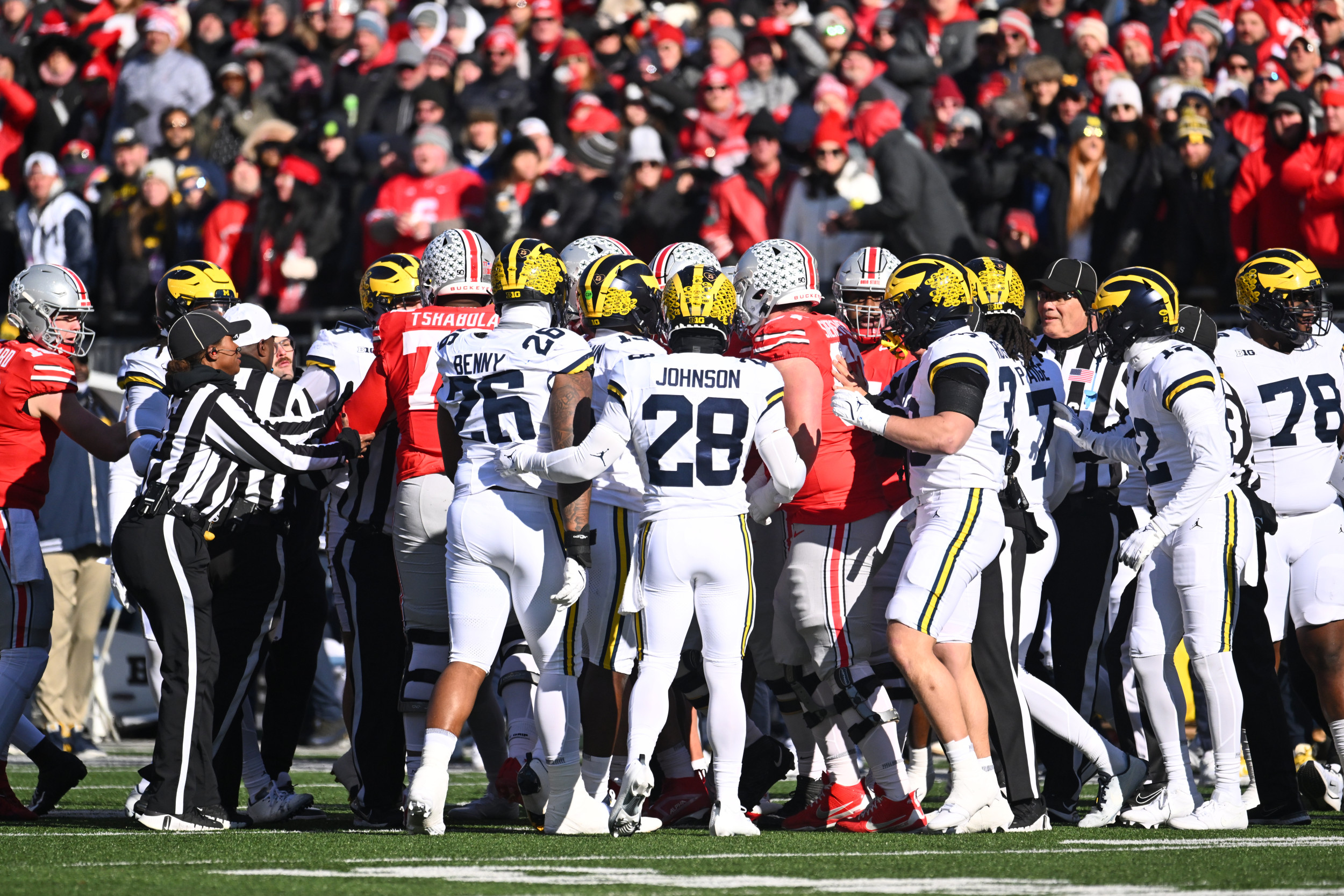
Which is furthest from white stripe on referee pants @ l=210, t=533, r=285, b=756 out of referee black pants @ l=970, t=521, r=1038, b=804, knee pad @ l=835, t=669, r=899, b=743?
referee black pants @ l=970, t=521, r=1038, b=804

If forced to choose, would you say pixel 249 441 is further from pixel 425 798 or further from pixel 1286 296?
pixel 1286 296

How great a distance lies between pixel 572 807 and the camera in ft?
21.6

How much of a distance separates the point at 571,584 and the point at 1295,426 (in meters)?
3.07

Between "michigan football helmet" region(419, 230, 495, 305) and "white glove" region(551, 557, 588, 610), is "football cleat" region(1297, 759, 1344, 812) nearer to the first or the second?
"white glove" region(551, 557, 588, 610)

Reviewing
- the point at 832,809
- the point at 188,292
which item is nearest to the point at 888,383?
the point at 832,809

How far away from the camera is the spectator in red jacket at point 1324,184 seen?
10938 millimetres

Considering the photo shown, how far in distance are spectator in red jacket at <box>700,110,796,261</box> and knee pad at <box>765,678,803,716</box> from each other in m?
5.58

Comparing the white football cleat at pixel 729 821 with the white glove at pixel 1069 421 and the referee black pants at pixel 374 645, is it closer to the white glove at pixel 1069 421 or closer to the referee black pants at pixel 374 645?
the referee black pants at pixel 374 645

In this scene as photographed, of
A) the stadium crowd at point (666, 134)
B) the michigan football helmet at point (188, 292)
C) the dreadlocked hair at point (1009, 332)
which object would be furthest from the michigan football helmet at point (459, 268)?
the stadium crowd at point (666, 134)

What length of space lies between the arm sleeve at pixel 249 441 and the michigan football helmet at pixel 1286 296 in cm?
384

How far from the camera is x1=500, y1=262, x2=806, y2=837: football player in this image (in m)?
6.39

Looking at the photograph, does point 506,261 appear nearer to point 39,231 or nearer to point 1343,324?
point 1343,324

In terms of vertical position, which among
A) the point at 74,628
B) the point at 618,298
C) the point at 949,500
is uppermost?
the point at 618,298

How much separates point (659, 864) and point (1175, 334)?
3.07 metres
